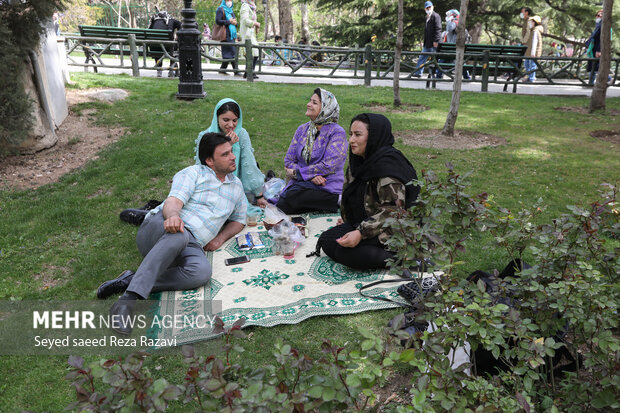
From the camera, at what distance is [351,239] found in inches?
156

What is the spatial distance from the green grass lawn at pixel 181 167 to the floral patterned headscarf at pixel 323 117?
1213mm

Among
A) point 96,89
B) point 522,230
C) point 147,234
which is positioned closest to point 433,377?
point 522,230

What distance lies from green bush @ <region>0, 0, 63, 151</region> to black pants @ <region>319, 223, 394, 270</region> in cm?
449

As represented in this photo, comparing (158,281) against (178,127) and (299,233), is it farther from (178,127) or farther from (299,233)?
(178,127)

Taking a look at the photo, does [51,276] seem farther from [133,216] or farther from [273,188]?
[273,188]

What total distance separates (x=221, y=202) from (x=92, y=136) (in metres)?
4.19

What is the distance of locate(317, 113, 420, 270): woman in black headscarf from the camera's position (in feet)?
13.0

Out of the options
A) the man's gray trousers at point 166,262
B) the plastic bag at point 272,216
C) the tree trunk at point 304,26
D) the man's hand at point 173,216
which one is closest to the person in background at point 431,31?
the tree trunk at point 304,26

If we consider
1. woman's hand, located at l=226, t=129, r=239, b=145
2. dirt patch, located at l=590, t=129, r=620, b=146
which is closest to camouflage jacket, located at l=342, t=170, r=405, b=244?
woman's hand, located at l=226, t=129, r=239, b=145

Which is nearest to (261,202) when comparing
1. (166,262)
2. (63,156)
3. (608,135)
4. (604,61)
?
(166,262)

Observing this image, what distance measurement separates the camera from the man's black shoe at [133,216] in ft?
16.5

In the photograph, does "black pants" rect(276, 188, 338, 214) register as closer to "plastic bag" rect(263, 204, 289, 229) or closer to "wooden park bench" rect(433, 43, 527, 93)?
"plastic bag" rect(263, 204, 289, 229)

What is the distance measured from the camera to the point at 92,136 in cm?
Answer: 745

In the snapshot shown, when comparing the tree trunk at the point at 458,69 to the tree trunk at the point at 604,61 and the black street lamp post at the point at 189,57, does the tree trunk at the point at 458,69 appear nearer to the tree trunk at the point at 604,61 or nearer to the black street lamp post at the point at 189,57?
the tree trunk at the point at 604,61
